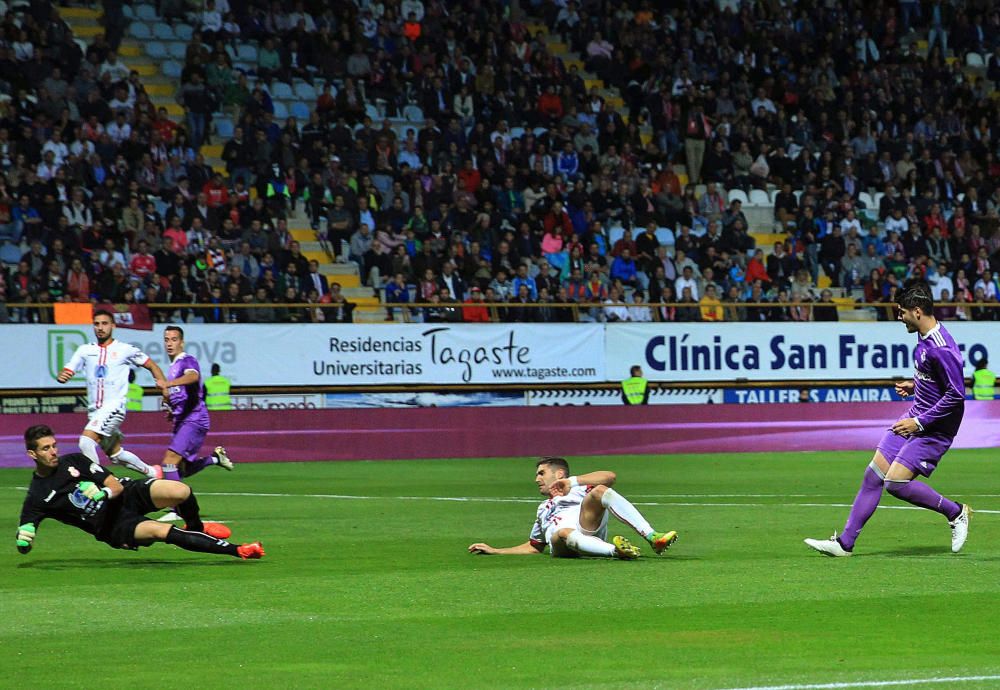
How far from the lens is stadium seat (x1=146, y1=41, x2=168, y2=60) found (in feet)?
120

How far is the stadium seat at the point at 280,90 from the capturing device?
35.9 metres

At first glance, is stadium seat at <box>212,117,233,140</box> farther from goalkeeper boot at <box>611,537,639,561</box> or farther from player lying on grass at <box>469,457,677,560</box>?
goalkeeper boot at <box>611,537,639,561</box>

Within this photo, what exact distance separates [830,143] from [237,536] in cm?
2841

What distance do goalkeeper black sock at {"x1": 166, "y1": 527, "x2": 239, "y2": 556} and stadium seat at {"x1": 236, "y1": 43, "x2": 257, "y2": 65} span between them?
998 inches

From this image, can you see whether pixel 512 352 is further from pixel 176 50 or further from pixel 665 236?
pixel 176 50

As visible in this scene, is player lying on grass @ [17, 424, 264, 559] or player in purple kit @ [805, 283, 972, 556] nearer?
player lying on grass @ [17, 424, 264, 559]

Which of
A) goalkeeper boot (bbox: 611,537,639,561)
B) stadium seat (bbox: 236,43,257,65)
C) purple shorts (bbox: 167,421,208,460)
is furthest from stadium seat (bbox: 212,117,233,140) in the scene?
goalkeeper boot (bbox: 611,537,639,561)

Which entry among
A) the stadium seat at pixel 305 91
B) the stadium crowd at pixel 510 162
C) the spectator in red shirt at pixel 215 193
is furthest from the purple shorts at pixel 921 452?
the stadium seat at pixel 305 91

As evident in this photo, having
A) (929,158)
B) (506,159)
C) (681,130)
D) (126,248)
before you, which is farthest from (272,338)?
(929,158)

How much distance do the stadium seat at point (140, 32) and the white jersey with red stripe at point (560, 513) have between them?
26.2 meters

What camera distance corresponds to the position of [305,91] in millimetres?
36281

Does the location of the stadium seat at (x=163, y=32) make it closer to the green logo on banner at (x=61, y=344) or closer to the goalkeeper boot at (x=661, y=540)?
the green logo on banner at (x=61, y=344)

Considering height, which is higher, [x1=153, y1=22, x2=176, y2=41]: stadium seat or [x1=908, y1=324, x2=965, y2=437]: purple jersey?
[x1=153, y1=22, x2=176, y2=41]: stadium seat

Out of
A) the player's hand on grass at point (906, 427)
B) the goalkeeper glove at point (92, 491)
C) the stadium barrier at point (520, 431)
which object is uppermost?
the player's hand on grass at point (906, 427)
